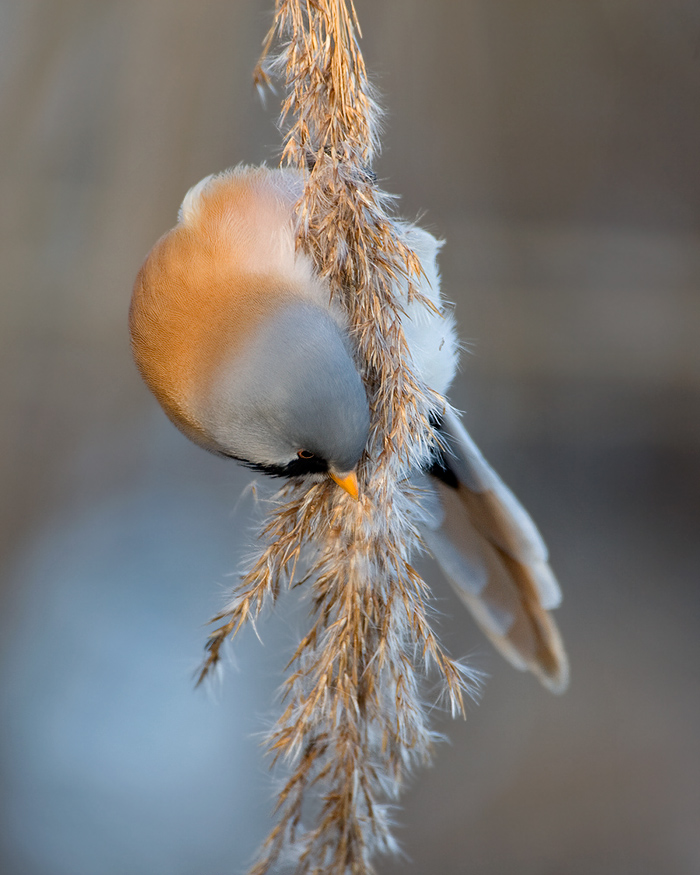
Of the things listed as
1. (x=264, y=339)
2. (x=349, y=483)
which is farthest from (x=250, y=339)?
(x=349, y=483)

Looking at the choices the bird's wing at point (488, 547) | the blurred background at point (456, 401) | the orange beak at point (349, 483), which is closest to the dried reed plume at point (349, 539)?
the orange beak at point (349, 483)

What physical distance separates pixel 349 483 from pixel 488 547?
0.78 feet

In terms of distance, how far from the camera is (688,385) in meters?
0.98

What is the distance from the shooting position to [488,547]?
620 millimetres

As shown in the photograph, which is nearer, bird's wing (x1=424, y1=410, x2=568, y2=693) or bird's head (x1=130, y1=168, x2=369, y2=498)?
bird's head (x1=130, y1=168, x2=369, y2=498)

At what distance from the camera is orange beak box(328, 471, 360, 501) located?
435 mm

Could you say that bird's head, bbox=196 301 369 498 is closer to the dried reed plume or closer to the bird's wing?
the dried reed plume

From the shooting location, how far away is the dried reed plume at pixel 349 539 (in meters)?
0.37

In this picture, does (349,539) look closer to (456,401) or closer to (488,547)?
(488,547)

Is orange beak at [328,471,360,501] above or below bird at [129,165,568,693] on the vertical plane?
below

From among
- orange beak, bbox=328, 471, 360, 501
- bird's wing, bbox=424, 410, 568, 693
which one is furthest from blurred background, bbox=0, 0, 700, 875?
orange beak, bbox=328, 471, 360, 501

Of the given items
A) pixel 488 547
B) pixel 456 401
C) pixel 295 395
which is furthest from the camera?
pixel 456 401

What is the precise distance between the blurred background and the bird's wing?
325mm

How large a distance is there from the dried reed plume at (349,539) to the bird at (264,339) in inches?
0.7
